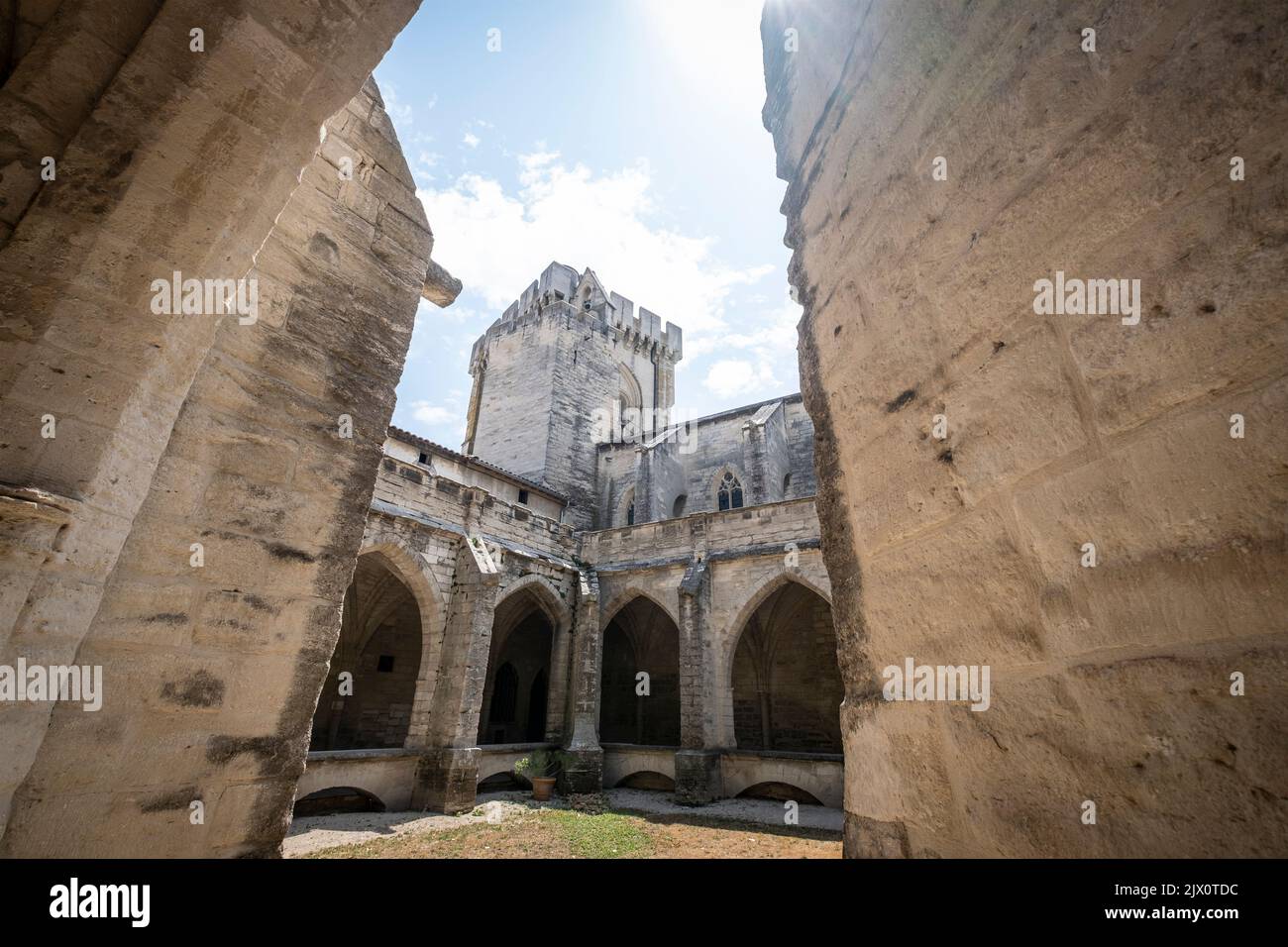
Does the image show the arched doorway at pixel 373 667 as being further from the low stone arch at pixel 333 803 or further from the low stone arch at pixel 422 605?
the low stone arch at pixel 333 803

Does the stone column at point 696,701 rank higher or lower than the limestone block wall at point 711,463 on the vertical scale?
lower

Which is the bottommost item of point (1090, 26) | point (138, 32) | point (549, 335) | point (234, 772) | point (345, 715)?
point (345, 715)

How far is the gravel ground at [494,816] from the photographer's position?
28.0 feet

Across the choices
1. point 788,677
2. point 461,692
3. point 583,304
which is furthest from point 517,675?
point 583,304

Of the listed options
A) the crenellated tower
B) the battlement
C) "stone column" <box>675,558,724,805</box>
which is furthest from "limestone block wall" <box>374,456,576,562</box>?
the battlement

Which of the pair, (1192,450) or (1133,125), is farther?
(1133,125)

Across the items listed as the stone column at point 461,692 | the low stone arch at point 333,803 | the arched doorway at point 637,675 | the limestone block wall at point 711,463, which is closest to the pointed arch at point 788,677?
the arched doorway at point 637,675

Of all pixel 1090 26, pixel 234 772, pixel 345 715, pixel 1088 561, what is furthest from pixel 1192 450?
pixel 345 715

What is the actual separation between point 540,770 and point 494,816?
8.31 ft

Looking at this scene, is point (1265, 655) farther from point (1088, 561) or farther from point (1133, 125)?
point (1133, 125)

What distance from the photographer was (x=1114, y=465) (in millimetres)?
909

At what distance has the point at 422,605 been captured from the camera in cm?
1198

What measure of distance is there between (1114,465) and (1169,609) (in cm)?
22

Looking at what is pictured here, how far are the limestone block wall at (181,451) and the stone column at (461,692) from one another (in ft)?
32.6
